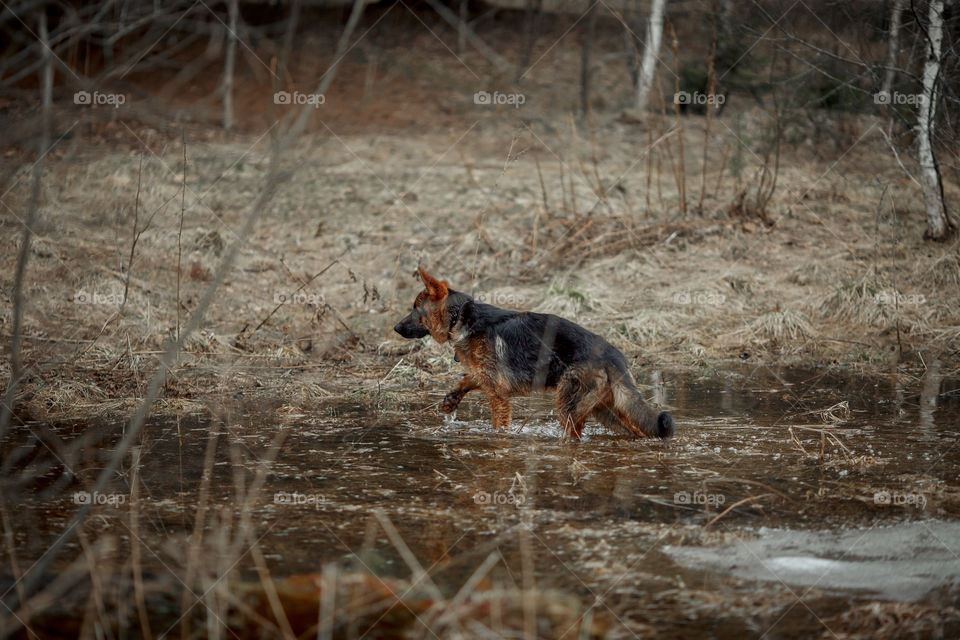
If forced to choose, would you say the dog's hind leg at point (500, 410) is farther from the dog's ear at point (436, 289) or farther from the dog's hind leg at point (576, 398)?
the dog's ear at point (436, 289)

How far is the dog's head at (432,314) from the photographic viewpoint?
805cm

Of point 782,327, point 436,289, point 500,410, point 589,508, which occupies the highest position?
point 436,289

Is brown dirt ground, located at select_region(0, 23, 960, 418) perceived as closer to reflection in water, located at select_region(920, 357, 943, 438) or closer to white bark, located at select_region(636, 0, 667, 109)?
reflection in water, located at select_region(920, 357, 943, 438)

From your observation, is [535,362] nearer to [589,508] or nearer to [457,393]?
[457,393]

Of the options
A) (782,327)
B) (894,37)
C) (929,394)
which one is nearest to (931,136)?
(894,37)

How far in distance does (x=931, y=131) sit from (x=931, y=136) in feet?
0.32

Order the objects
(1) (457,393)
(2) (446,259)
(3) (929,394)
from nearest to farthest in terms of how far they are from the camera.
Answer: (1) (457,393), (3) (929,394), (2) (446,259)

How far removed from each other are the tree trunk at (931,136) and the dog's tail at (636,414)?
756 cm

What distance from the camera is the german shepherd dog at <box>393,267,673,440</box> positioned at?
716cm

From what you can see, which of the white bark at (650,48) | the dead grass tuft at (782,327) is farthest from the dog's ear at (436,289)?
the white bark at (650,48)

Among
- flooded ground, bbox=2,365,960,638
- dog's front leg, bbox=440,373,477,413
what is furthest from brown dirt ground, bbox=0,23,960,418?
flooded ground, bbox=2,365,960,638

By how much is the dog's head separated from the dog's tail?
5.80 feet

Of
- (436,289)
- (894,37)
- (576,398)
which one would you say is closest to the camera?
(576,398)

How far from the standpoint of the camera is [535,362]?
294 inches
